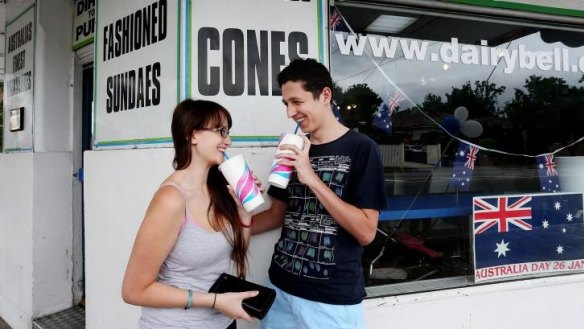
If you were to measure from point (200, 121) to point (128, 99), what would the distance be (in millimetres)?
1510

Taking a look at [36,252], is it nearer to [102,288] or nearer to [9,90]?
[102,288]

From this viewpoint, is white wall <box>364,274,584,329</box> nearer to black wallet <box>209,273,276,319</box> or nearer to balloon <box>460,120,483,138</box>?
balloon <box>460,120,483,138</box>

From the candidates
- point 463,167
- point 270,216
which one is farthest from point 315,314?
point 463,167

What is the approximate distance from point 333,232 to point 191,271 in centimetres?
62

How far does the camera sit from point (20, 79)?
14.5 ft

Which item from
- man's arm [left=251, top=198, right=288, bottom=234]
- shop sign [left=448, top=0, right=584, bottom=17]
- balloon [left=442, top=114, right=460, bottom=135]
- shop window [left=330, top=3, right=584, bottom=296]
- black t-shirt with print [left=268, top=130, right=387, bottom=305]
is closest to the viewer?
black t-shirt with print [left=268, top=130, right=387, bottom=305]

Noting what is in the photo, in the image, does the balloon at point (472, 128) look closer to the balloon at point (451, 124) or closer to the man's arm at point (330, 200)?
the balloon at point (451, 124)

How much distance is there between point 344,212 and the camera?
171cm

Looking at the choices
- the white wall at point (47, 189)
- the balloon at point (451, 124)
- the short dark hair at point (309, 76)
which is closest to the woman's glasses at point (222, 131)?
the short dark hair at point (309, 76)

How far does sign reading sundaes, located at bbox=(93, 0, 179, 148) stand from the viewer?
2629 millimetres

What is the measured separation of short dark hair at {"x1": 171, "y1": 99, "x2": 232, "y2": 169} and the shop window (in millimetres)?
1439

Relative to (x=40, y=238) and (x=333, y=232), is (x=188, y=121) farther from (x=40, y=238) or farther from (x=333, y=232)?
(x=40, y=238)

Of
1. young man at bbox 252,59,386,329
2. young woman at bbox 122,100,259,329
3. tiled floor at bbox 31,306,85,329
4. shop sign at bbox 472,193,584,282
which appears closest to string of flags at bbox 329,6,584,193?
shop sign at bbox 472,193,584,282

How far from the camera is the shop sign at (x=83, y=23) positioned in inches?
147
